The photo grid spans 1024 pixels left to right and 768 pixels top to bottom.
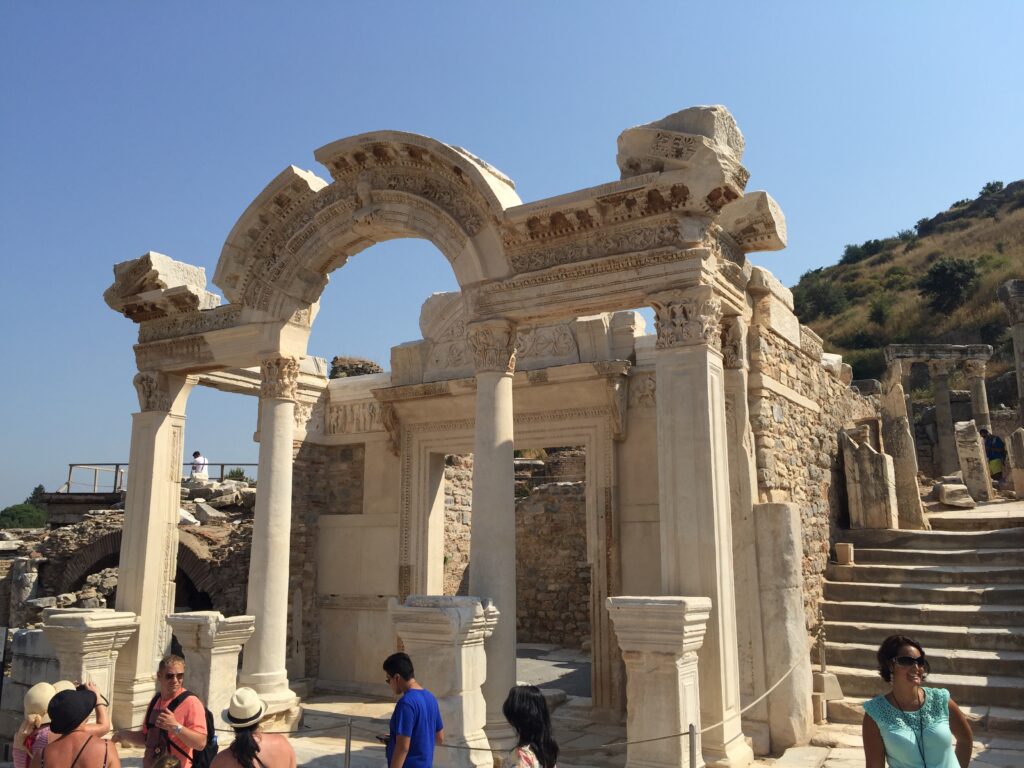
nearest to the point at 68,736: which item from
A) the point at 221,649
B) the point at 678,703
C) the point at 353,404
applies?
the point at 678,703

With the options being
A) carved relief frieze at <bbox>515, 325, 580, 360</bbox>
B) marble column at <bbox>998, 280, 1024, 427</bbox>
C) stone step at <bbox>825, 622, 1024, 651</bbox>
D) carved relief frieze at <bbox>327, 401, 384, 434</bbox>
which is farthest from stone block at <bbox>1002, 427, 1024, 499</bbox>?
carved relief frieze at <bbox>327, 401, 384, 434</bbox>

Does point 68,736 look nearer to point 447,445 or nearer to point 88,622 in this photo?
point 88,622

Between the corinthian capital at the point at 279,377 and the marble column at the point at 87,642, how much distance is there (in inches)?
121

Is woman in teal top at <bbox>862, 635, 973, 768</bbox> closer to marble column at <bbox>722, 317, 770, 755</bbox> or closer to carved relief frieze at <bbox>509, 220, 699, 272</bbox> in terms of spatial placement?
marble column at <bbox>722, 317, 770, 755</bbox>

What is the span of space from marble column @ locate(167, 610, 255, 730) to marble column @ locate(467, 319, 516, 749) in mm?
2731

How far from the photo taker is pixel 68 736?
379 centimetres

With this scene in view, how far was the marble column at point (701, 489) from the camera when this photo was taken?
6.55 meters

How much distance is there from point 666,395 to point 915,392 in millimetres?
35576

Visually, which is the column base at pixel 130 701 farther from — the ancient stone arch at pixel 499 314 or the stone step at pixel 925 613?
the stone step at pixel 925 613

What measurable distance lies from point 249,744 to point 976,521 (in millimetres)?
11083

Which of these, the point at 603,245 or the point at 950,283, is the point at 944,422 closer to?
the point at 603,245

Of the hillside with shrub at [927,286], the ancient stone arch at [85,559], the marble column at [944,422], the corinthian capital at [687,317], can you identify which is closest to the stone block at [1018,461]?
the marble column at [944,422]

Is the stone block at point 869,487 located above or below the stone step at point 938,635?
above

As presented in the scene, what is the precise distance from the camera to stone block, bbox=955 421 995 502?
16.8 meters
